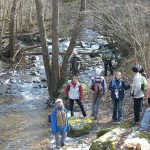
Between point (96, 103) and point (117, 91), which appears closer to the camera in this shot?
point (117, 91)

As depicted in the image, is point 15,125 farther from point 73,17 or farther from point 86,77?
point 73,17

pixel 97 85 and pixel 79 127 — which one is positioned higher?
pixel 97 85

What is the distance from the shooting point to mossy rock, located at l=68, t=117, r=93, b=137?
1264 centimetres

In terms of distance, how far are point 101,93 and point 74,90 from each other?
0.90m

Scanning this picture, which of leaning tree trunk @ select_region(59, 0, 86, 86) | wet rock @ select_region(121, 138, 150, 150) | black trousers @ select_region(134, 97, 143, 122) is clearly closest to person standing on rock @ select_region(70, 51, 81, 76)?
leaning tree trunk @ select_region(59, 0, 86, 86)

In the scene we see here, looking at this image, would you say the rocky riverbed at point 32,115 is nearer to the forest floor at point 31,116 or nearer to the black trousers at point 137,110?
the forest floor at point 31,116

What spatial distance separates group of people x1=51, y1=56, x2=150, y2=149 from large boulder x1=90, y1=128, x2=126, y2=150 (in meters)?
0.78

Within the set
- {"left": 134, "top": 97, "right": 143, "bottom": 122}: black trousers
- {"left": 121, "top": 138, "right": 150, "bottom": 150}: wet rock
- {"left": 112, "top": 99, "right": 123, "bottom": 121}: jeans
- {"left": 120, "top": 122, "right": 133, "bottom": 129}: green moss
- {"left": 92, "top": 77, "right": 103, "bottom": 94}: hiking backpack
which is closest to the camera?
{"left": 121, "top": 138, "right": 150, "bottom": 150}: wet rock

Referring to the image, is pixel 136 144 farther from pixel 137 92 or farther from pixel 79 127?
pixel 79 127

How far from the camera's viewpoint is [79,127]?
12.7m

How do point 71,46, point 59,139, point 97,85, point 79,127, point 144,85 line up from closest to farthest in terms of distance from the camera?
1. point 59,139
2. point 144,85
3. point 79,127
4. point 97,85
5. point 71,46

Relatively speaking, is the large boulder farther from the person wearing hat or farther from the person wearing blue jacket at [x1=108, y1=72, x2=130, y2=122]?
the person wearing blue jacket at [x1=108, y1=72, x2=130, y2=122]

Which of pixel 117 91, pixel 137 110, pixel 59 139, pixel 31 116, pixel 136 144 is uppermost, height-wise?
pixel 117 91

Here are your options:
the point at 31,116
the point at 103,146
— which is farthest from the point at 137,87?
the point at 31,116
